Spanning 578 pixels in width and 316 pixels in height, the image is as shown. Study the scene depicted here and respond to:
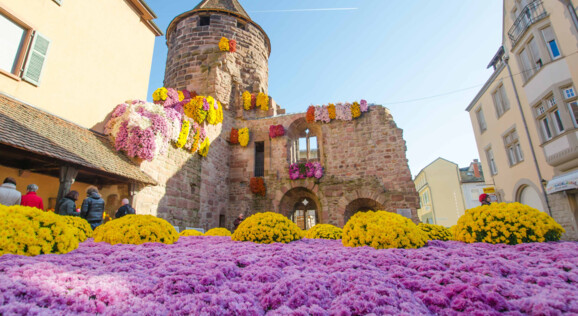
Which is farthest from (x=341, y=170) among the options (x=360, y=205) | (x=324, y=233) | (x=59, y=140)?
(x=59, y=140)

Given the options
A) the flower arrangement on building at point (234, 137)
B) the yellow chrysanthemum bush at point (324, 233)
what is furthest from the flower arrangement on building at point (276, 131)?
the yellow chrysanthemum bush at point (324, 233)

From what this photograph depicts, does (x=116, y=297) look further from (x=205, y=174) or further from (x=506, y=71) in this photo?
(x=506, y=71)

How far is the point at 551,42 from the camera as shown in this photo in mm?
11906

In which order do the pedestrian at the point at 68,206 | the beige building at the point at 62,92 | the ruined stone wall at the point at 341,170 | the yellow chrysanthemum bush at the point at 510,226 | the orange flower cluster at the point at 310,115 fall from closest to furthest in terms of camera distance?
the yellow chrysanthemum bush at the point at 510,226, the pedestrian at the point at 68,206, the beige building at the point at 62,92, the ruined stone wall at the point at 341,170, the orange flower cluster at the point at 310,115

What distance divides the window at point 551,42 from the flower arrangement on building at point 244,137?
46.4 feet

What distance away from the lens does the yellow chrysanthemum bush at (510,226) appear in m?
4.33

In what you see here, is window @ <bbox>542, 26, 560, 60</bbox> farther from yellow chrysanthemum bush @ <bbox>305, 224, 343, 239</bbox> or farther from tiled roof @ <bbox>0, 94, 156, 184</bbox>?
tiled roof @ <bbox>0, 94, 156, 184</bbox>

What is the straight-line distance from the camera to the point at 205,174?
12453mm

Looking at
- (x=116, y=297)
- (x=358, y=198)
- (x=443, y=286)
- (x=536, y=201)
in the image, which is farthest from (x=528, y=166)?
(x=116, y=297)

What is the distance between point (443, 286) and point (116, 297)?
8.14ft

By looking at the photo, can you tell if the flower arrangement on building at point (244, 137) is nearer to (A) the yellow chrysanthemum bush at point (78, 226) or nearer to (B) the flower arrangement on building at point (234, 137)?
(B) the flower arrangement on building at point (234, 137)

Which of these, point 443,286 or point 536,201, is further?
point 536,201

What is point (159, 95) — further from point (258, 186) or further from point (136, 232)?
point (136, 232)

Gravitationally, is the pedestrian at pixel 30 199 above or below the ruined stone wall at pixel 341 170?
below
